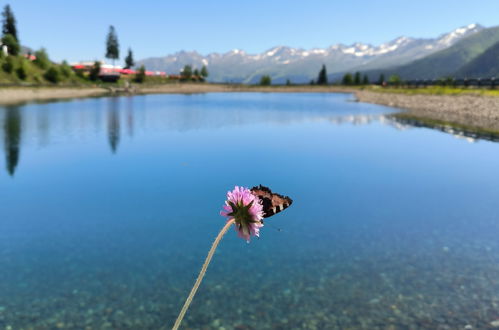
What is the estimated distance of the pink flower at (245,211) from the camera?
2.21 meters

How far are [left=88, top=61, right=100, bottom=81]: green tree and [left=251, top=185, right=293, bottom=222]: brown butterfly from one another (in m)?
172

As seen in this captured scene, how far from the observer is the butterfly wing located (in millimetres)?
1998

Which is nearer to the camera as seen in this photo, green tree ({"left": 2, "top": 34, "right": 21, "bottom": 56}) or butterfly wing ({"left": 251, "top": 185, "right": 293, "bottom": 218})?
butterfly wing ({"left": 251, "top": 185, "right": 293, "bottom": 218})

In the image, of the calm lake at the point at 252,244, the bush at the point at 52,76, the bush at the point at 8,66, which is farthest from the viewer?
the bush at the point at 52,76

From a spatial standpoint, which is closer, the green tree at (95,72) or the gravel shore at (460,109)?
the gravel shore at (460,109)

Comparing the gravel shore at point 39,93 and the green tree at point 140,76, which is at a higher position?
the green tree at point 140,76

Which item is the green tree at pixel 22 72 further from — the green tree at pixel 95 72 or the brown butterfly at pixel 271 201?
the brown butterfly at pixel 271 201

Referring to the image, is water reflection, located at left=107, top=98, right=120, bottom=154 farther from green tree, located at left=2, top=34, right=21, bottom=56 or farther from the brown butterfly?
green tree, located at left=2, top=34, right=21, bottom=56

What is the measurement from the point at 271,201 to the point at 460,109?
68.6 metres

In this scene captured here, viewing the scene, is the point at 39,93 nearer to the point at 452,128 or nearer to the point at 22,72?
the point at 22,72

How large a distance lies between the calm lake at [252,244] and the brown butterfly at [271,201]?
7090 mm

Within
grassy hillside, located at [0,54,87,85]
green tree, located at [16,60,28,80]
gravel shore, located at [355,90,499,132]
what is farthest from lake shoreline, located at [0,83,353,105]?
gravel shore, located at [355,90,499,132]

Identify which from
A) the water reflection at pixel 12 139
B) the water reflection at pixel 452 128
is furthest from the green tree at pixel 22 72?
the water reflection at pixel 452 128

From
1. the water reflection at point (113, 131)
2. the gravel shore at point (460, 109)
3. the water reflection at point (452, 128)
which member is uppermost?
the gravel shore at point (460, 109)
